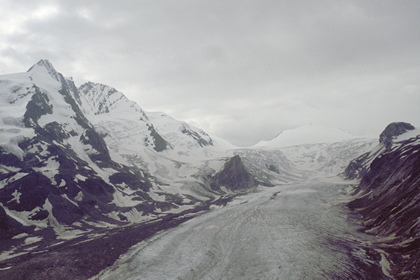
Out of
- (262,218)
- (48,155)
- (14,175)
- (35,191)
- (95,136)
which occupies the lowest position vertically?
(262,218)

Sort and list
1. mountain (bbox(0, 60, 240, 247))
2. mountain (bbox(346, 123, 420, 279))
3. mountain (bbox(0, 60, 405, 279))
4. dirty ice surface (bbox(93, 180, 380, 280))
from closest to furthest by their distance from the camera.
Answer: mountain (bbox(346, 123, 420, 279)), dirty ice surface (bbox(93, 180, 380, 280)), mountain (bbox(0, 60, 405, 279)), mountain (bbox(0, 60, 240, 247))

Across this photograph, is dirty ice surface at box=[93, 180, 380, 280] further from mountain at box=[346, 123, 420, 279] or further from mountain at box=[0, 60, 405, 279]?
mountain at box=[0, 60, 405, 279]

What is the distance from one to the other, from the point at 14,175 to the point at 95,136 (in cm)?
8999

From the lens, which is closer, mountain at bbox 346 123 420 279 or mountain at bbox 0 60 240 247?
mountain at bbox 346 123 420 279

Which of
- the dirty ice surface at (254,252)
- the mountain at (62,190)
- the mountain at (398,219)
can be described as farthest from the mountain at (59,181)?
the mountain at (398,219)

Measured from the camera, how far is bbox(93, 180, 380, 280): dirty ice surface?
46.3 meters

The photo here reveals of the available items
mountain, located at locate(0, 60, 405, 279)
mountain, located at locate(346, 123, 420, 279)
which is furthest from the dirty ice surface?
mountain, located at locate(0, 60, 405, 279)

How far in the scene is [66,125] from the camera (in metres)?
183

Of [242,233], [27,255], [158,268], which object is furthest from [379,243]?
[27,255]

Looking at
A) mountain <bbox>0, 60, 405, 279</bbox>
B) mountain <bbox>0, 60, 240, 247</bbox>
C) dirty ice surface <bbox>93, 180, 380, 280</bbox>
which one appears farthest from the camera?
mountain <bbox>0, 60, 240, 247</bbox>

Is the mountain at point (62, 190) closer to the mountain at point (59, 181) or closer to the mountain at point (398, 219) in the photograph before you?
the mountain at point (59, 181)

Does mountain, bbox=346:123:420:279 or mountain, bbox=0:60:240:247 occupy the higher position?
mountain, bbox=0:60:240:247

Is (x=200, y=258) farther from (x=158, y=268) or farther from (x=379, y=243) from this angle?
(x=379, y=243)

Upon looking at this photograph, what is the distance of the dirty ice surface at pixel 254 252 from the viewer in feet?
152
